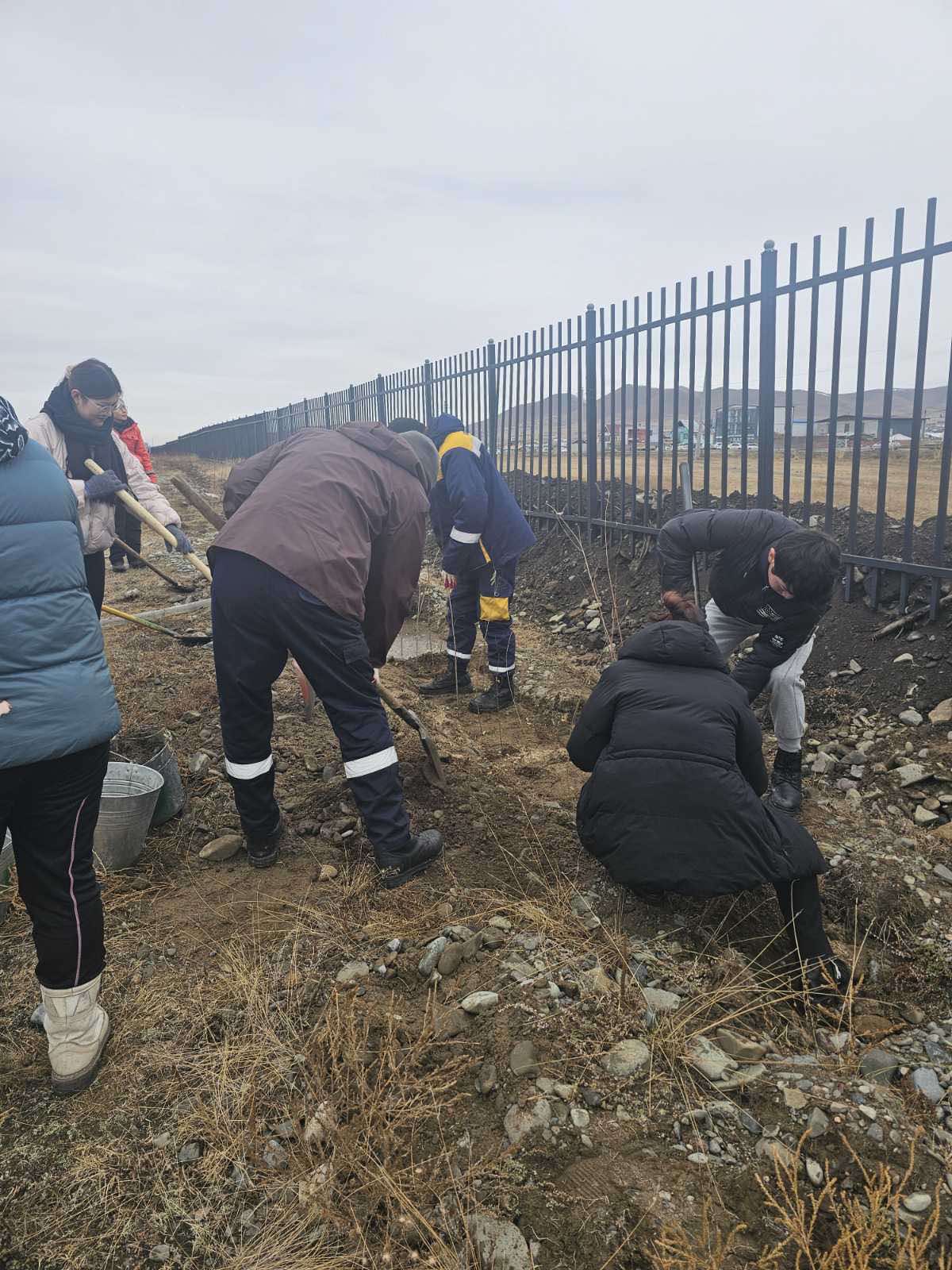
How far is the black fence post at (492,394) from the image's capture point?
9.80 meters

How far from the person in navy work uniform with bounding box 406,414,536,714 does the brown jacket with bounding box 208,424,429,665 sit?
1681 millimetres

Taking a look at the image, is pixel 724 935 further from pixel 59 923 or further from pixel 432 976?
pixel 59 923

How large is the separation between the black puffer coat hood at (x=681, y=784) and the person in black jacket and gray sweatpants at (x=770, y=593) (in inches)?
35.7

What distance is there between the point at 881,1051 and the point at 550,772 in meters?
2.18

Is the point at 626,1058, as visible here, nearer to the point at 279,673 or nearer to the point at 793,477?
the point at 279,673

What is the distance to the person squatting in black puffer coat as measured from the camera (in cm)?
243

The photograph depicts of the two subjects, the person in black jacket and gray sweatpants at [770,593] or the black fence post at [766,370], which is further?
the black fence post at [766,370]

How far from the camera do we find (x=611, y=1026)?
2146mm

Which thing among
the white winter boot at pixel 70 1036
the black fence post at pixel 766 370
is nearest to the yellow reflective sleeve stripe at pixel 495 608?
the black fence post at pixel 766 370

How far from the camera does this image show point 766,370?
5734mm

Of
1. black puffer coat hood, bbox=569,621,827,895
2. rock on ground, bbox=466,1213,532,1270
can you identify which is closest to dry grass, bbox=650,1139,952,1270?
rock on ground, bbox=466,1213,532,1270

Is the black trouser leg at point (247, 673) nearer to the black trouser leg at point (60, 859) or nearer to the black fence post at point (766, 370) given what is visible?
the black trouser leg at point (60, 859)

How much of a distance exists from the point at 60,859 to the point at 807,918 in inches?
89.6

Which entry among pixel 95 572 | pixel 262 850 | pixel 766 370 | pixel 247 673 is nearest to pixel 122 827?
pixel 262 850
